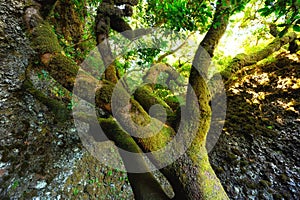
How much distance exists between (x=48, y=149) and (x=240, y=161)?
2906mm

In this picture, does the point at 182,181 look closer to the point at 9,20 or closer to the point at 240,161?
the point at 240,161

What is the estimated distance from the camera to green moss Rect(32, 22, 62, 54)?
1.70 meters

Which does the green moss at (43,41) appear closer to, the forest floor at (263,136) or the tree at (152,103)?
the tree at (152,103)

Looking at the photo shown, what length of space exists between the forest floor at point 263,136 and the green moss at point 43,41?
2.53m

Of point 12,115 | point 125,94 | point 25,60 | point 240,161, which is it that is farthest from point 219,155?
point 25,60

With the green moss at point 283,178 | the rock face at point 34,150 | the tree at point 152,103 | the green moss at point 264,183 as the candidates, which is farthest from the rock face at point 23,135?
the green moss at point 283,178

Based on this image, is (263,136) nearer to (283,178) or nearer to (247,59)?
(283,178)

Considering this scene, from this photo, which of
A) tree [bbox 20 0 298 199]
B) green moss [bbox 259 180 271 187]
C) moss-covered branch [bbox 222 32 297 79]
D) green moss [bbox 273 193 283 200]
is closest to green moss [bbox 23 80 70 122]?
tree [bbox 20 0 298 199]

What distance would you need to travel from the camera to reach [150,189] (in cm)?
150

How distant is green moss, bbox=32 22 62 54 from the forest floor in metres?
2.53

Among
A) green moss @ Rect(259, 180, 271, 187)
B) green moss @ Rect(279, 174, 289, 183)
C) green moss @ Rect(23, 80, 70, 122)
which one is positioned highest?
green moss @ Rect(279, 174, 289, 183)

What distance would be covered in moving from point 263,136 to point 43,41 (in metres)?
3.20

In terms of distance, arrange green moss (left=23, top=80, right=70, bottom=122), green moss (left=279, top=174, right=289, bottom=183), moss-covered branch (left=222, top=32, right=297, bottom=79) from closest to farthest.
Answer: green moss (left=279, top=174, right=289, bottom=183), moss-covered branch (left=222, top=32, right=297, bottom=79), green moss (left=23, top=80, right=70, bottom=122)

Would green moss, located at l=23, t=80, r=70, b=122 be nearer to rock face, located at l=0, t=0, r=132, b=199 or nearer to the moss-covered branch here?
rock face, located at l=0, t=0, r=132, b=199
